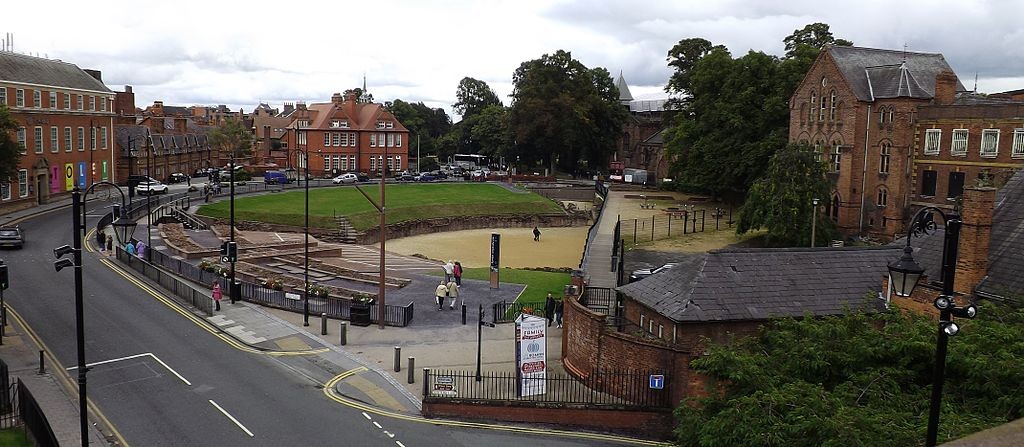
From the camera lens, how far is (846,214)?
5391cm

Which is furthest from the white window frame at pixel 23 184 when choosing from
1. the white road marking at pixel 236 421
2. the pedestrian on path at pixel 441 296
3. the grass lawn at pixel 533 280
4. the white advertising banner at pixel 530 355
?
the white advertising banner at pixel 530 355

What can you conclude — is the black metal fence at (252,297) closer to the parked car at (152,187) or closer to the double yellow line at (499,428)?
the double yellow line at (499,428)

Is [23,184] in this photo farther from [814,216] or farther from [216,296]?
[814,216]

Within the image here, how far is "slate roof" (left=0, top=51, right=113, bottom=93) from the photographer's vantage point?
190 ft

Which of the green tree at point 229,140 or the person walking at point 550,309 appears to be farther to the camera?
the green tree at point 229,140

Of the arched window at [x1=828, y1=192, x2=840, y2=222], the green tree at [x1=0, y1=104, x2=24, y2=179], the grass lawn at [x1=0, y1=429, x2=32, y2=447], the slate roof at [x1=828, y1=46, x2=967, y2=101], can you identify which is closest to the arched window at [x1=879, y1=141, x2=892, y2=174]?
the slate roof at [x1=828, y1=46, x2=967, y2=101]

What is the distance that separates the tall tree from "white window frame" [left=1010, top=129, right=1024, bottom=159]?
104 meters

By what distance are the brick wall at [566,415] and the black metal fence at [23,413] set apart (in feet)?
30.2

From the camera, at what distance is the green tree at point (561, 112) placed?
313ft

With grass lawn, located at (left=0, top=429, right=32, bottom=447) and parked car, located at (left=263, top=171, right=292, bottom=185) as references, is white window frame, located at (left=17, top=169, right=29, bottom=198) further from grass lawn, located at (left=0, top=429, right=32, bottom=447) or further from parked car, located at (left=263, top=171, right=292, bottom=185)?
grass lawn, located at (left=0, top=429, right=32, bottom=447)

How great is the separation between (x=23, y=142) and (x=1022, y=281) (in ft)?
203

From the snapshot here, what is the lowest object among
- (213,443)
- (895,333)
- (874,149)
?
(213,443)

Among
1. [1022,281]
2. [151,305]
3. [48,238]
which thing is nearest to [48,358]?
[151,305]

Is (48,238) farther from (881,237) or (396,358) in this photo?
(881,237)
